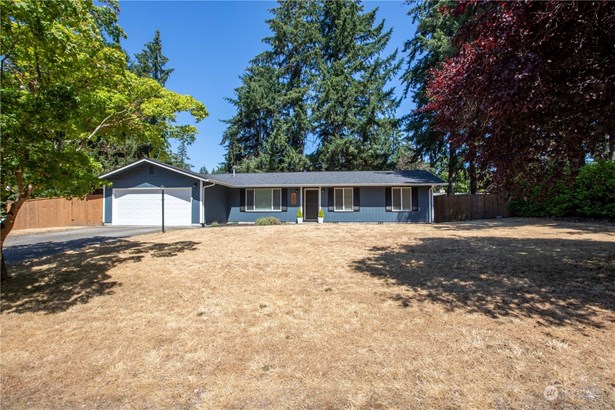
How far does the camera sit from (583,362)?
2.88 m

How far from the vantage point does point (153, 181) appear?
655 inches

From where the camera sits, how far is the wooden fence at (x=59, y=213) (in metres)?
16.6

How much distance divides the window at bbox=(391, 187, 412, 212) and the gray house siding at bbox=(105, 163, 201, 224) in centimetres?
1034

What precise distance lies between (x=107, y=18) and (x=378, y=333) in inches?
243

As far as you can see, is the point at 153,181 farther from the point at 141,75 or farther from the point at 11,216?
the point at 141,75

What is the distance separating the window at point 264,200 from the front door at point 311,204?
1550 millimetres

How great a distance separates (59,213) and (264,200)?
1083cm

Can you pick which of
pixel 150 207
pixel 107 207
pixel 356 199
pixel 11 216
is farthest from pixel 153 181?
pixel 11 216

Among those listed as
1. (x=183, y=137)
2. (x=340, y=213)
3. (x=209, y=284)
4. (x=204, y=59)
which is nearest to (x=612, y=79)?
(x=209, y=284)

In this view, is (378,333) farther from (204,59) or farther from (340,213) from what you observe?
(340,213)

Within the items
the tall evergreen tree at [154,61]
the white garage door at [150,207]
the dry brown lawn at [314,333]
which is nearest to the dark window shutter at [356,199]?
the white garage door at [150,207]

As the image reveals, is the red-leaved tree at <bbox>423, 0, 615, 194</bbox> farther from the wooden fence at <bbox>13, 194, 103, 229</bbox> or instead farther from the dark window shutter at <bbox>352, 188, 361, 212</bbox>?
the wooden fence at <bbox>13, 194, 103, 229</bbox>

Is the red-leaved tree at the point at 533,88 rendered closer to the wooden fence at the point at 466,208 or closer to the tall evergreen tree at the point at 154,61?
the wooden fence at the point at 466,208

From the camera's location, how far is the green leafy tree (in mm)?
4129
